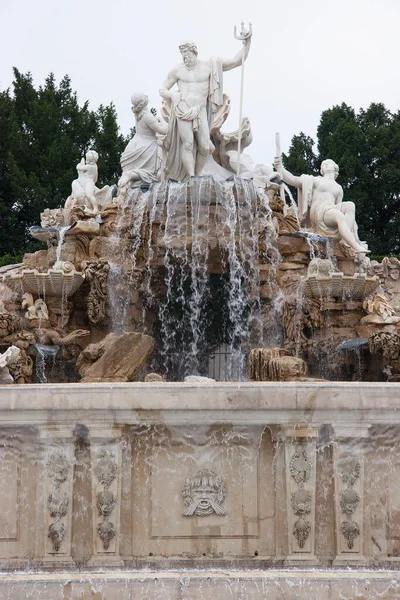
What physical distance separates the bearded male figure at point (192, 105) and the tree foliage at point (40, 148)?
1655 centimetres

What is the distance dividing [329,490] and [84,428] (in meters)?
2.42

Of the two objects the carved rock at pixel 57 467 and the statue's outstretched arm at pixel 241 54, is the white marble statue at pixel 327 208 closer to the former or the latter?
the statue's outstretched arm at pixel 241 54

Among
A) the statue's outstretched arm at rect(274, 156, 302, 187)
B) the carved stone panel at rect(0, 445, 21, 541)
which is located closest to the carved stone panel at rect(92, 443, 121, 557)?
the carved stone panel at rect(0, 445, 21, 541)

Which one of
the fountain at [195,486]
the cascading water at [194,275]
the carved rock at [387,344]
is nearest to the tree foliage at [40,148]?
the cascading water at [194,275]

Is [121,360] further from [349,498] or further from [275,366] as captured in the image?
[349,498]

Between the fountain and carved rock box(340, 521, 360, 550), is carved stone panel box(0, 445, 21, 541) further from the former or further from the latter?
carved rock box(340, 521, 360, 550)

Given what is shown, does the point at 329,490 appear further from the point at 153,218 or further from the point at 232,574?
the point at 153,218

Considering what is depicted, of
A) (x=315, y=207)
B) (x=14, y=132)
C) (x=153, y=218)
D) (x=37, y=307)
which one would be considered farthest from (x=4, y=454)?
Answer: (x=14, y=132)

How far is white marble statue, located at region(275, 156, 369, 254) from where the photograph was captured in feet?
62.2

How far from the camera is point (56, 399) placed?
10.8m

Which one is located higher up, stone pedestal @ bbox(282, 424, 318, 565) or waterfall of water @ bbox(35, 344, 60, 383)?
waterfall of water @ bbox(35, 344, 60, 383)

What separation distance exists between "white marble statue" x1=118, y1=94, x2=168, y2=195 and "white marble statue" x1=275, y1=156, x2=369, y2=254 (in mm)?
2232

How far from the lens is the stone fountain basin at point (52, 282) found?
57.1 ft

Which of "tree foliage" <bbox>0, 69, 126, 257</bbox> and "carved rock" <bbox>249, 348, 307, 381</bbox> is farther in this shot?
"tree foliage" <bbox>0, 69, 126, 257</bbox>
